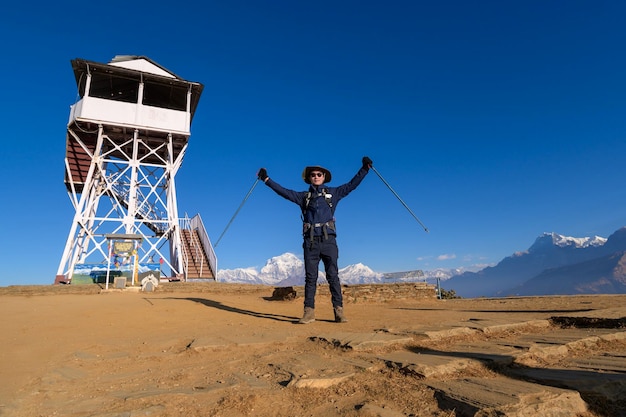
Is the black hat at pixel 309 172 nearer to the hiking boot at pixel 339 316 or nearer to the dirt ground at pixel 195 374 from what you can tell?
the hiking boot at pixel 339 316

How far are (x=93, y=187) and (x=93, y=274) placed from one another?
19.1 feet

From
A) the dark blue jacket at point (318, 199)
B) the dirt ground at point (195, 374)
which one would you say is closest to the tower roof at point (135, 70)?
the dark blue jacket at point (318, 199)

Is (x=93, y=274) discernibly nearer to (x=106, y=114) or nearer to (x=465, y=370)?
(x=106, y=114)

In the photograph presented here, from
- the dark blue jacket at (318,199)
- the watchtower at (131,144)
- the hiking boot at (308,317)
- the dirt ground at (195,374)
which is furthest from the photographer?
the watchtower at (131,144)

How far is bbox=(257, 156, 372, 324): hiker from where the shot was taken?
18.1 ft

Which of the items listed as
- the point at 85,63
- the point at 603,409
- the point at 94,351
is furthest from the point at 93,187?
the point at 603,409

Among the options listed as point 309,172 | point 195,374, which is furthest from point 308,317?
point 195,374

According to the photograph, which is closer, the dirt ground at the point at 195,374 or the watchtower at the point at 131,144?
the dirt ground at the point at 195,374

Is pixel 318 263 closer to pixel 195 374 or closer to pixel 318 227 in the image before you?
pixel 318 227

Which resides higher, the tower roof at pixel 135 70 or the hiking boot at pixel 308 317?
the tower roof at pixel 135 70

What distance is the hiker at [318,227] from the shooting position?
5508mm

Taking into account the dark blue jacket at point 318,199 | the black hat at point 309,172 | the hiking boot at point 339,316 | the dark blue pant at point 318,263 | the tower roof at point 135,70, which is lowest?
the hiking boot at point 339,316

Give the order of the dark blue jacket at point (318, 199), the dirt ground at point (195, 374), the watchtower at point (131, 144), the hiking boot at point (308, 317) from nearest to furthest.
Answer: the dirt ground at point (195, 374) < the hiking boot at point (308, 317) < the dark blue jacket at point (318, 199) < the watchtower at point (131, 144)

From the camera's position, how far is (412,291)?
1298cm
